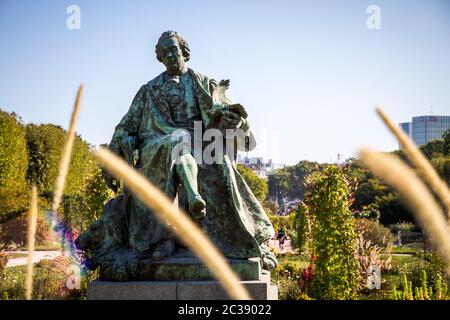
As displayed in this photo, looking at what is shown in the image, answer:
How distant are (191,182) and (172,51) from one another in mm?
1704

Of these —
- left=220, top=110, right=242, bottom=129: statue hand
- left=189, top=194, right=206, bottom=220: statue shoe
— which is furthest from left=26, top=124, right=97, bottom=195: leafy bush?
left=189, top=194, right=206, bottom=220: statue shoe

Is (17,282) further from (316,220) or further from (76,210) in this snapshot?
(76,210)

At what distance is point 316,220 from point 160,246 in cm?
598


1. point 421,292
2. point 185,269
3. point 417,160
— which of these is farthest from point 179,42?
point 417,160

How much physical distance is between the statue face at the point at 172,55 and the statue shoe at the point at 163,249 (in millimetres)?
1994

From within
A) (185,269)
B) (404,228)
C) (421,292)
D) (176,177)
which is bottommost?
(421,292)

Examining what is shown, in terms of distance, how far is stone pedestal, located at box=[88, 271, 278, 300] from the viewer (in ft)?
17.0

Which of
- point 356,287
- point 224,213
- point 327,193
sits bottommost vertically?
point 356,287

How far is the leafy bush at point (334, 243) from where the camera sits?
10047 mm

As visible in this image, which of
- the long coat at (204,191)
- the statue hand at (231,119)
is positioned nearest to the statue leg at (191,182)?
the long coat at (204,191)

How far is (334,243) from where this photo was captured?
1041cm

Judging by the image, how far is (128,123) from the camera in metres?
6.42

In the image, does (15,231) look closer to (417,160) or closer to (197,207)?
(197,207)
